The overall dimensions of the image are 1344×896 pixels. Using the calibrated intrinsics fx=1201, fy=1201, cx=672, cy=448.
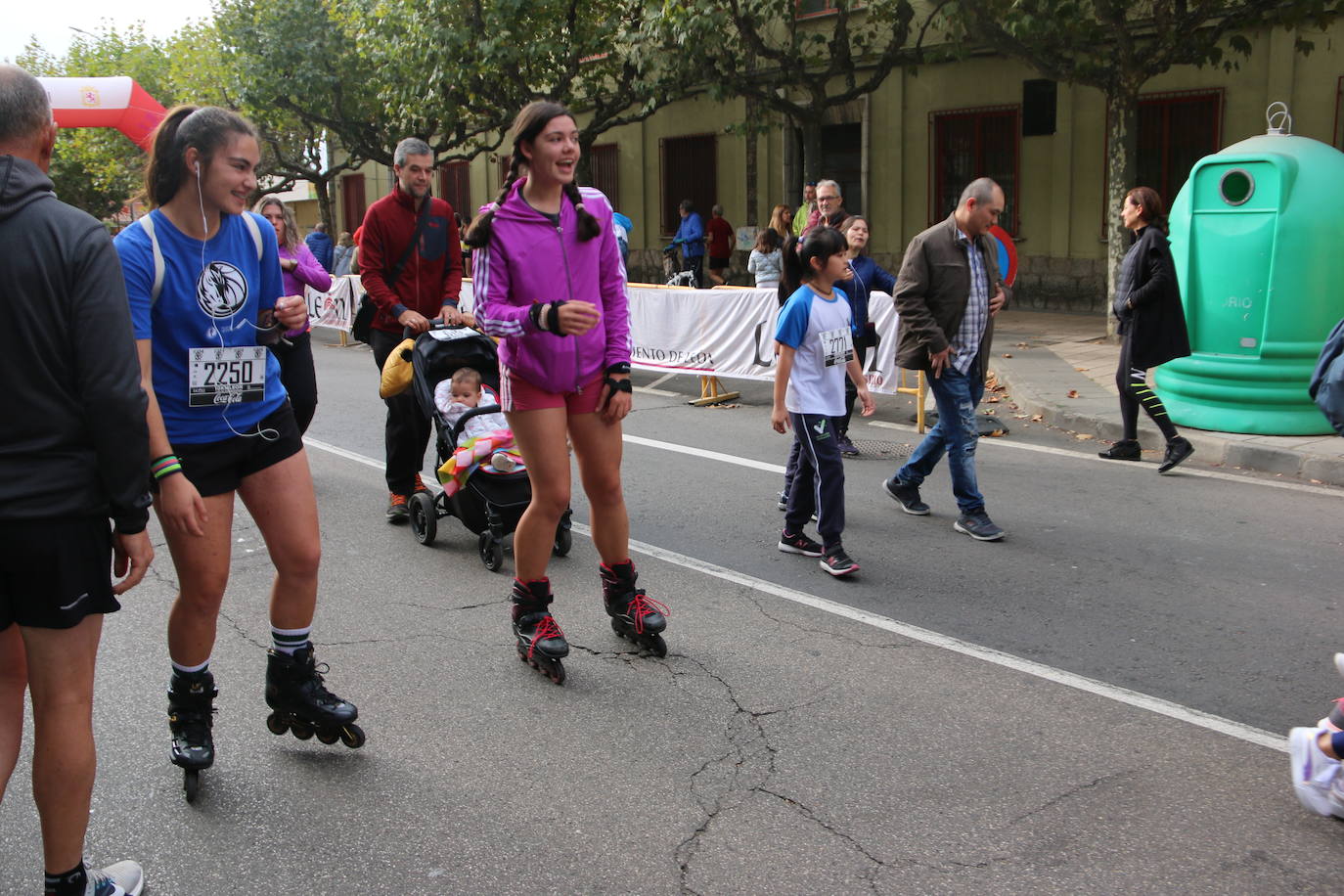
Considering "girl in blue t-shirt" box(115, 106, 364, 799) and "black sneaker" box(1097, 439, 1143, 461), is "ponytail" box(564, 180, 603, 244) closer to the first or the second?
"girl in blue t-shirt" box(115, 106, 364, 799)

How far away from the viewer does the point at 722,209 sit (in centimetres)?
2456

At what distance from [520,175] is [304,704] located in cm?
195

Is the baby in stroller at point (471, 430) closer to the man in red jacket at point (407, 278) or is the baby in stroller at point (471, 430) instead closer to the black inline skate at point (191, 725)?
the man in red jacket at point (407, 278)

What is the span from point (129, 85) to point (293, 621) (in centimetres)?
1489

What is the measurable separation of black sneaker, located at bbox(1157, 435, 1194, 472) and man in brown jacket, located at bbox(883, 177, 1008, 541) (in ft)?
6.85

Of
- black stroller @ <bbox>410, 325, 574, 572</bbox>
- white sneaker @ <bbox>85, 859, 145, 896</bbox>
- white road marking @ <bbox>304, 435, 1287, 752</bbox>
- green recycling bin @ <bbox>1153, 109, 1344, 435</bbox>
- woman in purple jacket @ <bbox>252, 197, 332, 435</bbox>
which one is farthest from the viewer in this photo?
green recycling bin @ <bbox>1153, 109, 1344, 435</bbox>

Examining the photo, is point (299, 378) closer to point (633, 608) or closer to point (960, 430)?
point (633, 608)

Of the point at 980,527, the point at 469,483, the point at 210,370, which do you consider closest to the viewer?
the point at 210,370

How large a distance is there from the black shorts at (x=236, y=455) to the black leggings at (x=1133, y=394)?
6266mm

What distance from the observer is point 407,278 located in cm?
664

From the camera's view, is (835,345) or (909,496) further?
(909,496)

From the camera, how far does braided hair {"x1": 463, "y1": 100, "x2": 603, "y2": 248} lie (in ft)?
13.4

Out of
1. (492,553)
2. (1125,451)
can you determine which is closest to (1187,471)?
(1125,451)

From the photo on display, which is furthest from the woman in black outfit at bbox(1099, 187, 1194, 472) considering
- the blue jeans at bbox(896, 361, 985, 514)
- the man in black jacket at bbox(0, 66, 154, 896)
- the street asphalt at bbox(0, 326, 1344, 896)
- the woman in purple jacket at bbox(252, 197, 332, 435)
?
the man in black jacket at bbox(0, 66, 154, 896)
